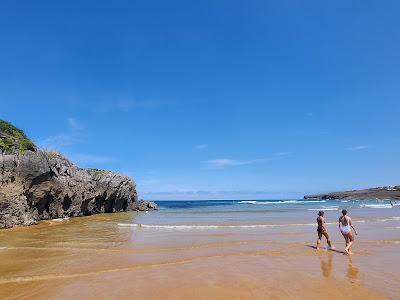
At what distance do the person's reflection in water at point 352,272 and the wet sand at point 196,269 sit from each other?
3 centimetres

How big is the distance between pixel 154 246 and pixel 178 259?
360 cm

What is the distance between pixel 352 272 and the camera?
1063 cm

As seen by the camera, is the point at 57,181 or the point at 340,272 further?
the point at 57,181

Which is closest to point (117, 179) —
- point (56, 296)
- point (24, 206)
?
point (24, 206)

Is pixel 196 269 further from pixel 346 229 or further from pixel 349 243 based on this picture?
pixel 346 229

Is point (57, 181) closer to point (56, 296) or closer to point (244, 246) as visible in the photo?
point (244, 246)

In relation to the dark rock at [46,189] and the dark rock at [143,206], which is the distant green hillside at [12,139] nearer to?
the dark rock at [46,189]

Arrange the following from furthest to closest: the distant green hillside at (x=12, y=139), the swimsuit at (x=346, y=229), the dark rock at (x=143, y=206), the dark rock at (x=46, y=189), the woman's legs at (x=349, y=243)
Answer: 1. the dark rock at (x=143, y=206)
2. the distant green hillside at (x=12, y=139)
3. the dark rock at (x=46, y=189)
4. the swimsuit at (x=346, y=229)
5. the woman's legs at (x=349, y=243)

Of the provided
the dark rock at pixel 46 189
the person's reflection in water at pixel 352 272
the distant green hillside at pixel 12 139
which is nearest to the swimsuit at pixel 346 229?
the person's reflection in water at pixel 352 272

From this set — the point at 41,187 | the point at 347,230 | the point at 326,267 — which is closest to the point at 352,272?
the point at 326,267

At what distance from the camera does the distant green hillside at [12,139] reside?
86.5ft

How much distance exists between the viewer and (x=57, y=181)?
3073cm

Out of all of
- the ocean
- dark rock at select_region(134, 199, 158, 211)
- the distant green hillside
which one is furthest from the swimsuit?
dark rock at select_region(134, 199, 158, 211)

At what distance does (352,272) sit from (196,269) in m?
4.57
